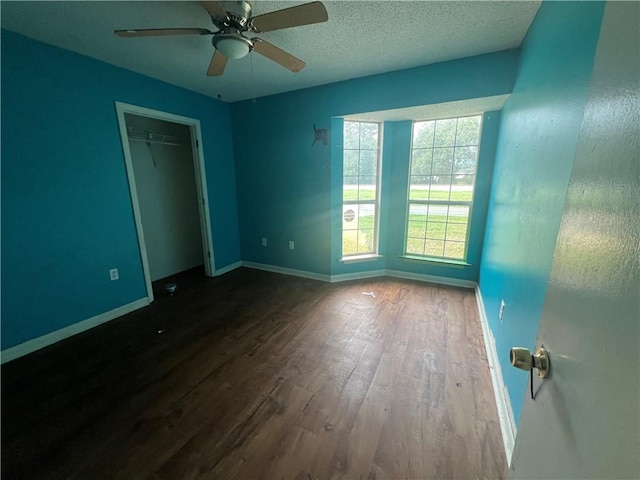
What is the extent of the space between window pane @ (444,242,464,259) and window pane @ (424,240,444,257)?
0.19ft

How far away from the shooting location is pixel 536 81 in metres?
1.45

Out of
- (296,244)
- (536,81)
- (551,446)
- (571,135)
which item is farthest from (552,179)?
(296,244)

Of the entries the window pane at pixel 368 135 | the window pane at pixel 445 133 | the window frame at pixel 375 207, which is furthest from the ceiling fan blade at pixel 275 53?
the window pane at pixel 445 133

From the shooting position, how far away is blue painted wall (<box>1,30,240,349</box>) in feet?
6.12

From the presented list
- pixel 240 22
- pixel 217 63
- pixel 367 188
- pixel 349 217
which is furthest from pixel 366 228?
pixel 240 22

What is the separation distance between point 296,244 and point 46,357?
2.59 meters

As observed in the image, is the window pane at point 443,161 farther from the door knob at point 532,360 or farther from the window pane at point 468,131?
the door knob at point 532,360

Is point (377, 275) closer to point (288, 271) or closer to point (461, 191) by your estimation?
point (288, 271)

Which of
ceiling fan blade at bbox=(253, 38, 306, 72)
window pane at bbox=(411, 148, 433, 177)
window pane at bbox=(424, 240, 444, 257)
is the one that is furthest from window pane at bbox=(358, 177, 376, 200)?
ceiling fan blade at bbox=(253, 38, 306, 72)

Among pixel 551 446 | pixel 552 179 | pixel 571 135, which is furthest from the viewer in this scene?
pixel 552 179

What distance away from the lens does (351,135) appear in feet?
10.5

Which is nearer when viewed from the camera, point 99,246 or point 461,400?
point 461,400

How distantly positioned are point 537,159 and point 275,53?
5.80 feet

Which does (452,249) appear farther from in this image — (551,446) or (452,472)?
(551,446)
